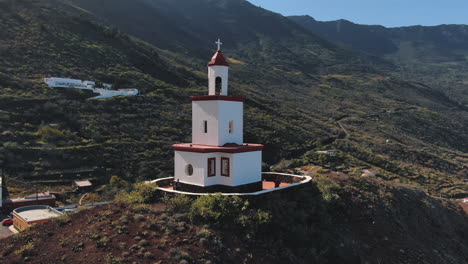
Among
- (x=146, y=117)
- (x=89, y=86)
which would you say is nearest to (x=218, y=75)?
(x=146, y=117)

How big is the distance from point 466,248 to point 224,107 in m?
14.2

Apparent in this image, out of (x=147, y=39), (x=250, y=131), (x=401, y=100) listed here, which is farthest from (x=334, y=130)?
(x=147, y=39)

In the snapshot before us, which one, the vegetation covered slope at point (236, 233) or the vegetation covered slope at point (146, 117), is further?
the vegetation covered slope at point (146, 117)

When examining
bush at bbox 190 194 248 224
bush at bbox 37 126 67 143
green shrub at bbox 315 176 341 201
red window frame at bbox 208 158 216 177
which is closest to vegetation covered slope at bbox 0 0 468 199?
bush at bbox 37 126 67 143

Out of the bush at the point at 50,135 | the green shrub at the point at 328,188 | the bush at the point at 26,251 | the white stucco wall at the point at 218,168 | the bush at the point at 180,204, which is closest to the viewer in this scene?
the bush at the point at 26,251

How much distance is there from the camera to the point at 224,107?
14648 mm

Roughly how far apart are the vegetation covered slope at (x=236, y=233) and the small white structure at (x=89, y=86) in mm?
29079

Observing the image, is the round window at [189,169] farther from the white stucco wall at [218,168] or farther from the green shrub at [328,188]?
the green shrub at [328,188]

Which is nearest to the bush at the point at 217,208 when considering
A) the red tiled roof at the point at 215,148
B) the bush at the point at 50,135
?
the red tiled roof at the point at 215,148

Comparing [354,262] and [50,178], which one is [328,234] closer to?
[354,262]

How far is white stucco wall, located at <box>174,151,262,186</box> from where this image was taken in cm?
1401

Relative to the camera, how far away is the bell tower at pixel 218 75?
15.2 m

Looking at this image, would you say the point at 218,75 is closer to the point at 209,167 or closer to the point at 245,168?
the point at 209,167

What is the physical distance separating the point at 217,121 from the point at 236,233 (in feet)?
15.3
